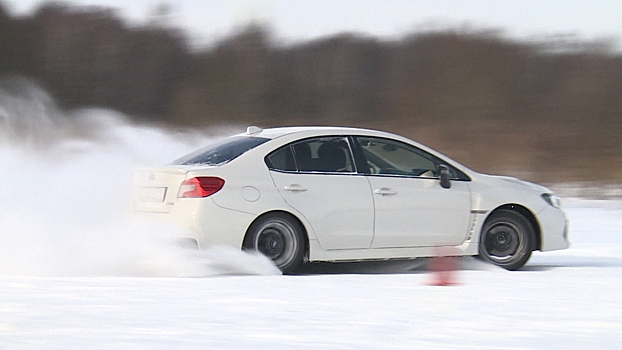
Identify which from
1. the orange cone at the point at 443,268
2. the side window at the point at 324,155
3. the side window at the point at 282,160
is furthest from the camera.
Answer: the side window at the point at 324,155

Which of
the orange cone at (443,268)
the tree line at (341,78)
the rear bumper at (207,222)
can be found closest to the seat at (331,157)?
the rear bumper at (207,222)

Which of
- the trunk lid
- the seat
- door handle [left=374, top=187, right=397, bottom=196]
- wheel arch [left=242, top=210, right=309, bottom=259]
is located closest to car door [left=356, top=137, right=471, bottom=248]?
door handle [left=374, top=187, right=397, bottom=196]

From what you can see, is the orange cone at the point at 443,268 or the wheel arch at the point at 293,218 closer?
the orange cone at the point at 443,268

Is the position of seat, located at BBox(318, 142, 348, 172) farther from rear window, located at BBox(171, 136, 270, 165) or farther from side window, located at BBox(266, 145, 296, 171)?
rear window, located at BBox(171, 136, 270, 165)

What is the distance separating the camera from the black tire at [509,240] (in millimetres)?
10172

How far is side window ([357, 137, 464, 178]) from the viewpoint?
32.0 feet

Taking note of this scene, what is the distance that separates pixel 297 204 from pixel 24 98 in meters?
25.4

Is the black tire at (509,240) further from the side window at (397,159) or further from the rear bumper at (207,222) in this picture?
the rear bumper at (207,222)

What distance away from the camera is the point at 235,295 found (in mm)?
7484

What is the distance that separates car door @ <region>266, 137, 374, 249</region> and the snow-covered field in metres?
0.43

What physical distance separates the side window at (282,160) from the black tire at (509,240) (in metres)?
2.10

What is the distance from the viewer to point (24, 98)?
3294cm

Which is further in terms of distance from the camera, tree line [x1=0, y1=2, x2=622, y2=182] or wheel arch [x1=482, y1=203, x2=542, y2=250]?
tree line [x1=0, y1=2, x2=622, y2=182]

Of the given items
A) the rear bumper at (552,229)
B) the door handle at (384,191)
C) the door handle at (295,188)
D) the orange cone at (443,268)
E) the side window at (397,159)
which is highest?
the side window at (397,159)
